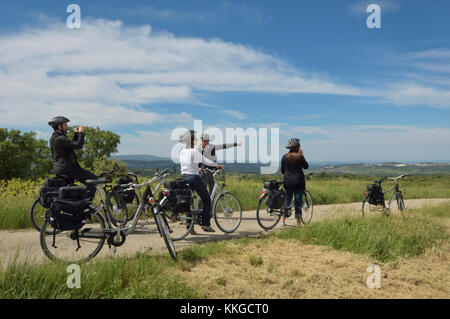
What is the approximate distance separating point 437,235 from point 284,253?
4.41 meters

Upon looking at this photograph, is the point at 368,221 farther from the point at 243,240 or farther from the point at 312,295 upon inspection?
the point at 312,295

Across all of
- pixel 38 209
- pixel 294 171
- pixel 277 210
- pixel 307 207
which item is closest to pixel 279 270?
pixel 277 210

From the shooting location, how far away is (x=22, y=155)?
58.4 meters

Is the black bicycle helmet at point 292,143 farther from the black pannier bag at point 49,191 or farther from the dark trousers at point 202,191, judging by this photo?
the black pannier bag at point 49,191

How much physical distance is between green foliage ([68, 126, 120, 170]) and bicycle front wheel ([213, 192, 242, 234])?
5771 centimetres

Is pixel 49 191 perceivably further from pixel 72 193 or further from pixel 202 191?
pixel 202 191

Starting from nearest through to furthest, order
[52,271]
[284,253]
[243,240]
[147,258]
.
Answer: [52,271]
[147,258]
[284,253]
[243,240]

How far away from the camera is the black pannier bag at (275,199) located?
9109 mm

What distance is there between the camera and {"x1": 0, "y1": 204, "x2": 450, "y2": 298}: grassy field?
4301mm

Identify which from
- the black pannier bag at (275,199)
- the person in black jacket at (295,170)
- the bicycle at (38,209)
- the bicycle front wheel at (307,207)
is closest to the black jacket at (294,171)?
the person in black jacket at (295,170)

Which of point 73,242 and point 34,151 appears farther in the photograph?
point 34,151

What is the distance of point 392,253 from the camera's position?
22.6 ft

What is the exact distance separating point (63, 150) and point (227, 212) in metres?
3.82
